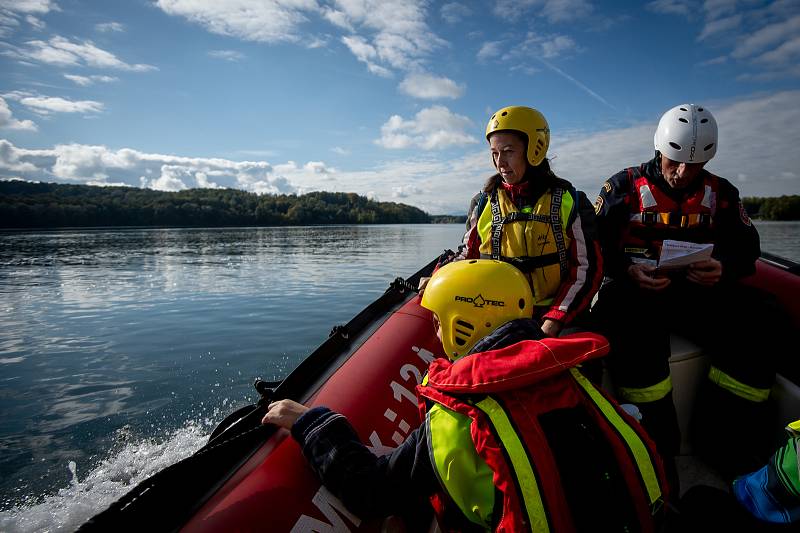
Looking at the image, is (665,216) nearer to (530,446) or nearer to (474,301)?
(474,301)

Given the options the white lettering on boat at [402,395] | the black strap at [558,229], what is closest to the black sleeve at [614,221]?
the black strap at [558,229]

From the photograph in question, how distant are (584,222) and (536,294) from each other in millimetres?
442

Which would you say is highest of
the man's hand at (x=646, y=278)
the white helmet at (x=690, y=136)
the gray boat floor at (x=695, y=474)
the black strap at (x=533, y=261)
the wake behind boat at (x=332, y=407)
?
the white helmet at (x=690, y=136)

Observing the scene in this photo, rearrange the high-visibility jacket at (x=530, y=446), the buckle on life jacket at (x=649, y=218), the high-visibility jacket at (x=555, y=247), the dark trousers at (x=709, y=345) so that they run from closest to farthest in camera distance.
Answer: the high-visibility jacket at (x=530, y=446) < the dark trousers at (x=709, y=345) < the high-visibility jacket at (x=555, y=247) < the buckle on life jacket at (x=649, y=218)

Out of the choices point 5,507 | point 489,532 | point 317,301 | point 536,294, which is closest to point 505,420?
point 489,532

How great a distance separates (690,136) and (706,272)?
28.1 inches

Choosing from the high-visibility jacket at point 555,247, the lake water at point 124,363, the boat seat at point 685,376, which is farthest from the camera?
the lake water at point 124,363

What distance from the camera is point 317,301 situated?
8.19 metres

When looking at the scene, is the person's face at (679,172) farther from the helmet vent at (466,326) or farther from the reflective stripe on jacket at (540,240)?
the helmet vent at (466,326)

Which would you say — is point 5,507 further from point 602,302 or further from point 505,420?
point 602,302

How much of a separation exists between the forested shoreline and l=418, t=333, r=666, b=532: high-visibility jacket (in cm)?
3892

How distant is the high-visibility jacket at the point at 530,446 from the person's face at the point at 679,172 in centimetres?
175

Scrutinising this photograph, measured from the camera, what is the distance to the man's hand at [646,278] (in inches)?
89.3

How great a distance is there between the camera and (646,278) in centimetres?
229
